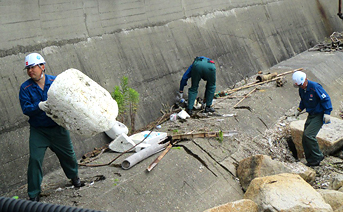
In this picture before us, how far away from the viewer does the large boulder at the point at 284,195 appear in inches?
217

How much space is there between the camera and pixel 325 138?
8570 mm

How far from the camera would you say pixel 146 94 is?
29.2ft

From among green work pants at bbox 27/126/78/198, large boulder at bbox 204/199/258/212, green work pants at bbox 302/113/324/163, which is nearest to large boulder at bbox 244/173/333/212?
large boulder at bbox 204/199/258/212

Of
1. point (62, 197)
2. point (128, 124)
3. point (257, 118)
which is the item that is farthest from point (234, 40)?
point (62, 197)

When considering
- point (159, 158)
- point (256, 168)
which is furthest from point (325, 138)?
point (159, 158)

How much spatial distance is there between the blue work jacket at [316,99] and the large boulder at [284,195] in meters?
2.07

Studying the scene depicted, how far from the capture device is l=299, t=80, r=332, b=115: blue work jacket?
766cm

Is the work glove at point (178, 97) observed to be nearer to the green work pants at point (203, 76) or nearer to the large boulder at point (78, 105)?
the green work pants at point (203, 76)

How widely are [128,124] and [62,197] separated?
292 centimetres

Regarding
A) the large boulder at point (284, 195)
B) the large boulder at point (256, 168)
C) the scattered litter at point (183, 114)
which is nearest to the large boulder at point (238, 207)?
the large boulder at point (284, 195)

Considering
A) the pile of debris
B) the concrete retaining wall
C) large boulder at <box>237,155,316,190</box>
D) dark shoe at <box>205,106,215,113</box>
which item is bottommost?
large boulder at <box>237,155,316,190</box>

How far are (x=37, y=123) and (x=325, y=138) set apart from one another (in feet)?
19.3

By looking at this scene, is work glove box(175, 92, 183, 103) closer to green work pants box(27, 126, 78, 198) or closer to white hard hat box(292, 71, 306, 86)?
white hard hat box(292, 71, 306, 86)

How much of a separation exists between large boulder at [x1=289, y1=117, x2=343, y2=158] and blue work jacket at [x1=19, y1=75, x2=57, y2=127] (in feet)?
17.6
